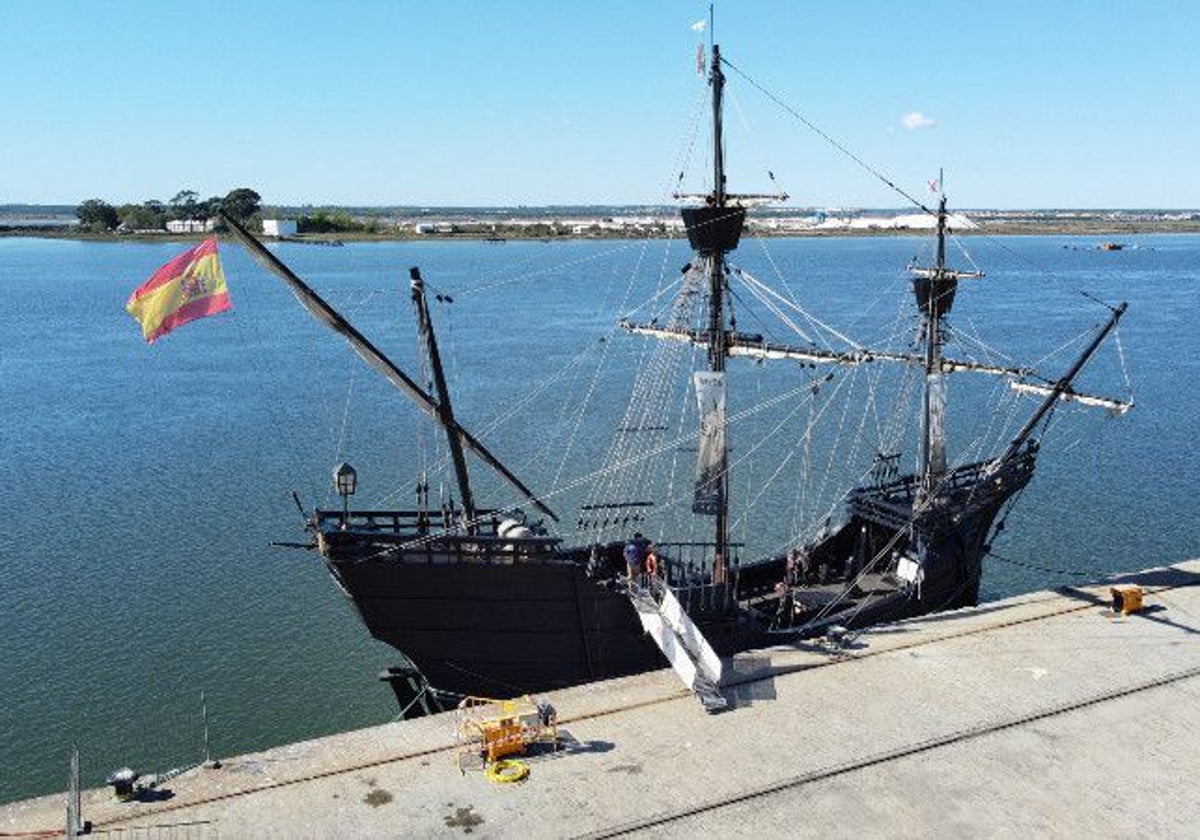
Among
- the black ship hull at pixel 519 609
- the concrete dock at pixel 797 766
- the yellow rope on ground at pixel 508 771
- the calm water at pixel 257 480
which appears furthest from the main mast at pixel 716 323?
the calm water at pixel 257 480

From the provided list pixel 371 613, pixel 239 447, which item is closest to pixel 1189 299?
pixel 239 447

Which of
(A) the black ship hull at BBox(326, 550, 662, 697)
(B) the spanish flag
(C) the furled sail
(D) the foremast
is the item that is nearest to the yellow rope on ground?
(A) the black ship hull at BBox(326, 550, 662, 697)

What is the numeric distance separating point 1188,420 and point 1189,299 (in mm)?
65048

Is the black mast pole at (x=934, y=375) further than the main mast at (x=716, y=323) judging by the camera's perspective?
Yes

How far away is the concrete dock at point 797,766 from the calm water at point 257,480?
13.6 feet

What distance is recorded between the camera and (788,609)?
80.5 ft

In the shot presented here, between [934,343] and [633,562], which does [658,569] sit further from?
[934,343]

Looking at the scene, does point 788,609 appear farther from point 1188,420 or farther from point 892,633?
point 1188,420

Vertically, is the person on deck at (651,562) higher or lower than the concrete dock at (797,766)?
higher

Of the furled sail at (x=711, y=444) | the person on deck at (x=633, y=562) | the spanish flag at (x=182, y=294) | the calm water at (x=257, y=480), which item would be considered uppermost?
the spanish flag at (x=182, y=294)

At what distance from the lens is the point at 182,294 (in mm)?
18953

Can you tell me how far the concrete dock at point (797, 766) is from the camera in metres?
15.3

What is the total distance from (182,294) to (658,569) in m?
10.6

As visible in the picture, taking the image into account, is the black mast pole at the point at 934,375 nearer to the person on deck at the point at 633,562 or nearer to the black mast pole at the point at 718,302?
the black mast pole at the point at 718,302
